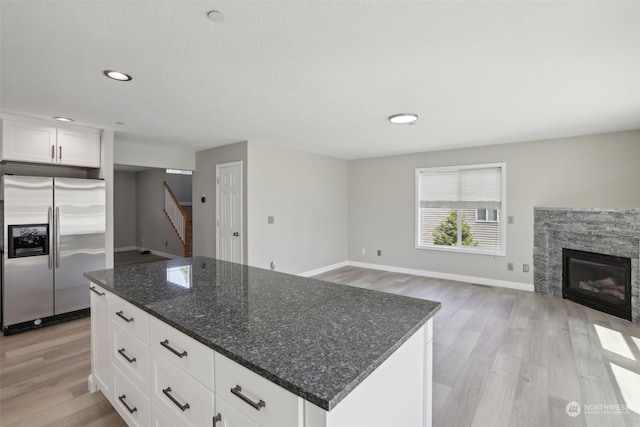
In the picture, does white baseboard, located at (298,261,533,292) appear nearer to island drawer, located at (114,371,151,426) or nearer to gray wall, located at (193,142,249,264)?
gray wall, located at (193,142,249,264)

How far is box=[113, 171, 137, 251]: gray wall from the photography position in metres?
8.34

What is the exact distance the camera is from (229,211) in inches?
197

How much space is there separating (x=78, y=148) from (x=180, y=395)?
3701mm

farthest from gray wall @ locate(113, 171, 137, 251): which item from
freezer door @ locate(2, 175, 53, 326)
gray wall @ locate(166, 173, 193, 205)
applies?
freezer door @ locate(2, 175, 53, 326)

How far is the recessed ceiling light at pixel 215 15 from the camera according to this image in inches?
61.1

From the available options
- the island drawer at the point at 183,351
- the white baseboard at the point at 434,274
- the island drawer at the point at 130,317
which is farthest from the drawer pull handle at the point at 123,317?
the white baseboard at the point at 434,274

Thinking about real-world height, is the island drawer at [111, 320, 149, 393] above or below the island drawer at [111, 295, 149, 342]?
below

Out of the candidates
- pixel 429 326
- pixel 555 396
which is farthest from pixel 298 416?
pixel 555 396

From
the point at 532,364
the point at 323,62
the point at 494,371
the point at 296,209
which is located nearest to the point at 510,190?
the point at 532,364

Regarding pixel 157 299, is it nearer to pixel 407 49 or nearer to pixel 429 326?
pixel 429 326

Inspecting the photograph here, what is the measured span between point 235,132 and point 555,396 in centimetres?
425

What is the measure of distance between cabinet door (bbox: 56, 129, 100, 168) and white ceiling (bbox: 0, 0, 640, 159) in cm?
27

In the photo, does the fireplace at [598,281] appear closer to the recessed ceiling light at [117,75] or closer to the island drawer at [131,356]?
the island drawer at [131,356]

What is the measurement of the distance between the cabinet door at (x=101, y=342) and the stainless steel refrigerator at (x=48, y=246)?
1873 mm
